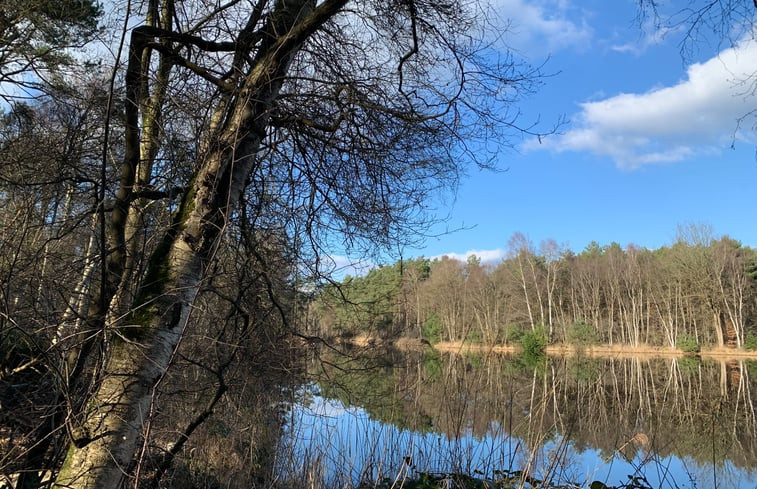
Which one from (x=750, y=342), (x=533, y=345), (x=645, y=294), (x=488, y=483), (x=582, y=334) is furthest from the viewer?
(x=645, y=294)

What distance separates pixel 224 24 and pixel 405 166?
1368mm

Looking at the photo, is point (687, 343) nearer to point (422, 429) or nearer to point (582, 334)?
point (582, 334)

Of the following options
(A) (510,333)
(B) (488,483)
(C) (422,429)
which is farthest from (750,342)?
(B) (488,483)

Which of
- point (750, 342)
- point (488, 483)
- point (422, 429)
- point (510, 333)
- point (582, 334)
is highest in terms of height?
point (510, 333)

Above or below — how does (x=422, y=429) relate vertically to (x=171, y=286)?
below

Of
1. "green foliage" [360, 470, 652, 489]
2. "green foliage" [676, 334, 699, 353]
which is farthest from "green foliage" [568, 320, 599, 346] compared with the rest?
"green foliage" [360, 470, 652, 489]

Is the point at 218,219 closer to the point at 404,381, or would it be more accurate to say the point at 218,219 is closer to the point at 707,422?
the point at 404,381

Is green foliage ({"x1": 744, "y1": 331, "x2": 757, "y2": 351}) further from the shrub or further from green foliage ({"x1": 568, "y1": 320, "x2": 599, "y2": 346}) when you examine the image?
the shrub

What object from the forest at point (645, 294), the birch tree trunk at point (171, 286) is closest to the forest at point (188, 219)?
the birch tree trunk at point (171, 286)

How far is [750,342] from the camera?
113ft

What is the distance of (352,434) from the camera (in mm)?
4680

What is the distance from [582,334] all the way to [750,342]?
1287 cm

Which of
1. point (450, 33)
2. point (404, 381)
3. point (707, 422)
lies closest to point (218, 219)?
point (450, 33)

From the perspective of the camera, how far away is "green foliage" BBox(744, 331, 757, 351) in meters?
34.2
